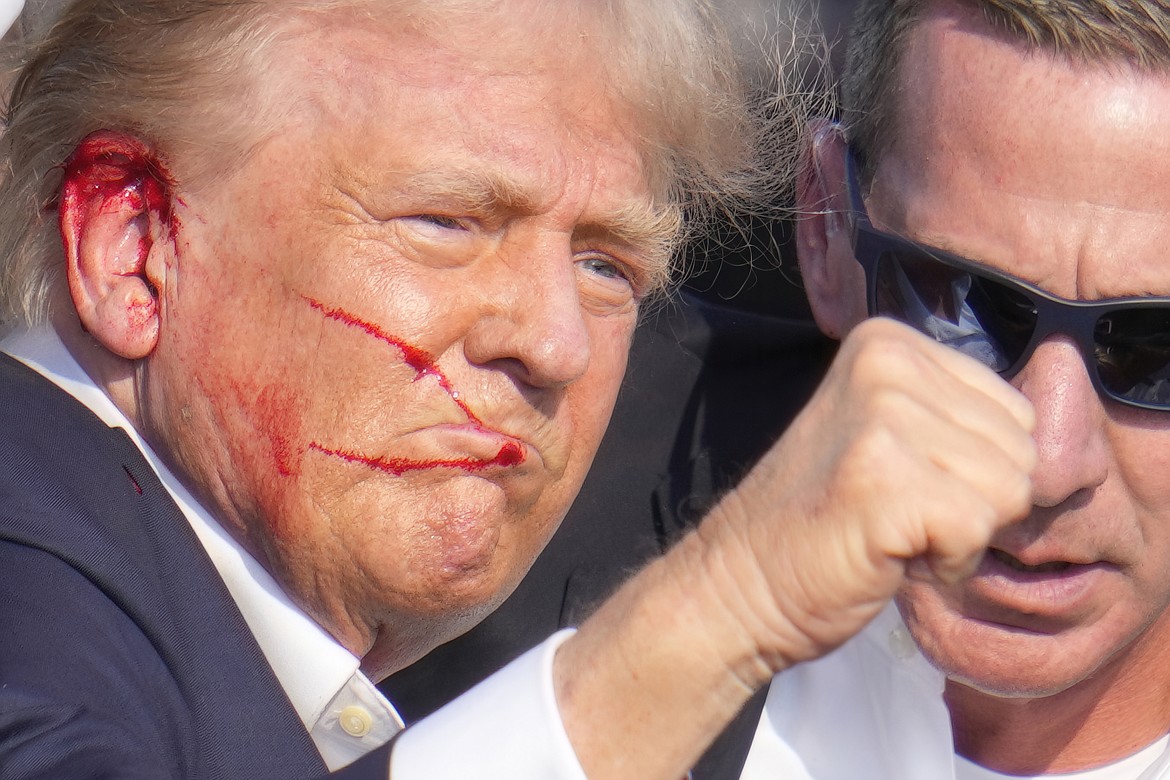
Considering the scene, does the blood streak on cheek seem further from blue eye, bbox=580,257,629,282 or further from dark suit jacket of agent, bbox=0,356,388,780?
blue eye, bbox=580,257,629,282

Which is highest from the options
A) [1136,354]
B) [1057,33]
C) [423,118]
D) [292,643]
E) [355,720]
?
[1057,33]

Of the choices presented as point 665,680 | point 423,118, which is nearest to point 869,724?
point 665,680

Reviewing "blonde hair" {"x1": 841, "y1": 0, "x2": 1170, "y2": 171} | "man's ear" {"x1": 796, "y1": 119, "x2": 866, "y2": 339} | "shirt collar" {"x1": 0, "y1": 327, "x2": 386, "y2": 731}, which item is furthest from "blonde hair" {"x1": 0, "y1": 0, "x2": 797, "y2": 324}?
"blonde hair" {"x1": 841, "y1": 0, "x2": 1170, "y2": 171}

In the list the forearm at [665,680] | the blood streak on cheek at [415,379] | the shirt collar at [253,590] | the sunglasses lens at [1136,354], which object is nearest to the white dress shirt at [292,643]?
the shirt collar at [253,590]

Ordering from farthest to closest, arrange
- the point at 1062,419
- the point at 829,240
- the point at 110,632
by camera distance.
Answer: the point at 829,240, the point at 1062,419, the point at 110,632

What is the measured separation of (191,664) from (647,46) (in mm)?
1172

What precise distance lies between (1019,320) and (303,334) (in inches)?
39.4

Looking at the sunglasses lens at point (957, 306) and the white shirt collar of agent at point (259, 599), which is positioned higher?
the sunglasses lens at point (957, 306)

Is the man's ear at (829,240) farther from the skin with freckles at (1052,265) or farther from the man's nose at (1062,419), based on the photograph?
the man's nose at (1062,419)

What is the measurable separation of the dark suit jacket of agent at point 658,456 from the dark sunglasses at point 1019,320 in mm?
987

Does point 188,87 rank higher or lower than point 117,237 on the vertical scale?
higher

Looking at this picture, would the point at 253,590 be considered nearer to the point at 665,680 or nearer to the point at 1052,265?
the point at 665,680

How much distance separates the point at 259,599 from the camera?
6.02 feet

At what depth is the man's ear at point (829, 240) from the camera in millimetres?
2154
